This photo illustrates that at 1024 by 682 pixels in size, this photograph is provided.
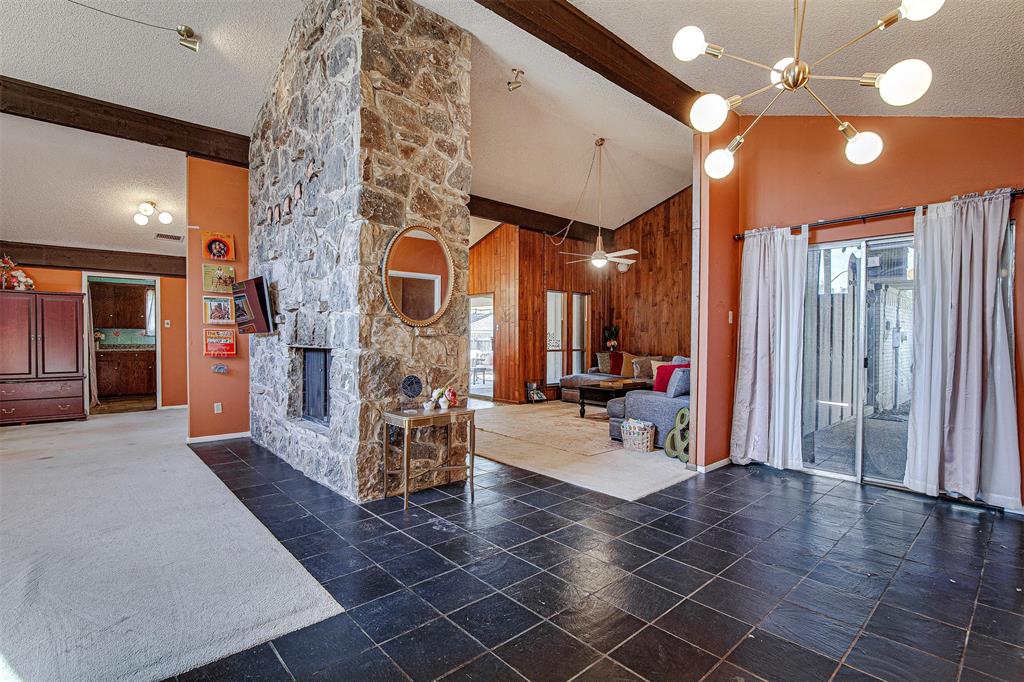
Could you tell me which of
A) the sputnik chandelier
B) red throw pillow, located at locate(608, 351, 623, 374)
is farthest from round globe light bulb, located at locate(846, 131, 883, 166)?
red throw pillow, located at locate(608, 351, 623, 374)

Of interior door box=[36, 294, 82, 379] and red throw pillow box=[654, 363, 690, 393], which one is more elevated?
interior door box=[36, 294, 82, 379]

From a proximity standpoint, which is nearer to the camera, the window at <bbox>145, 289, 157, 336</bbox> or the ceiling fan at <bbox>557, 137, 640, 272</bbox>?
the ceiling fan at <bbox>557, 137, 640, 272</bbox>

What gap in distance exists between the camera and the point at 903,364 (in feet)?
13.3

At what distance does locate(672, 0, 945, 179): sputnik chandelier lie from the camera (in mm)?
1887

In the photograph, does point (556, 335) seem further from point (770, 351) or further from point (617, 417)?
point (770, 351)

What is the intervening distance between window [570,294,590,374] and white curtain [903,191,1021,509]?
648cm

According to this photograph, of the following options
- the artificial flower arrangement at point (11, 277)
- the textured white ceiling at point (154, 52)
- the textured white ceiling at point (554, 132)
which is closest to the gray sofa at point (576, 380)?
the textured white ceiling at point (554, 132)

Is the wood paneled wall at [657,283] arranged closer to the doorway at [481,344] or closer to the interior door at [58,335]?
the doorway at [481,344]

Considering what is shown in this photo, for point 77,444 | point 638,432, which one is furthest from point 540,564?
point 77,444

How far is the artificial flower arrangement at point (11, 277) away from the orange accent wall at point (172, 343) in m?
1.74

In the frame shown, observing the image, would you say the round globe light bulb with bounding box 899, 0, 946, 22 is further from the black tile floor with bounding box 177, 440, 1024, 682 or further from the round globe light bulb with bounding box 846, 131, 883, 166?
the black tile floor with bounding box 177, 440, 1024, 682

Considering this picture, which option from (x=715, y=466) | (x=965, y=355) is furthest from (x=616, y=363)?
(x=965, y=355)

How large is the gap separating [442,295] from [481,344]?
23.5 ft

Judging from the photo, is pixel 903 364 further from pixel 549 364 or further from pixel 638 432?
pixel 549 364
